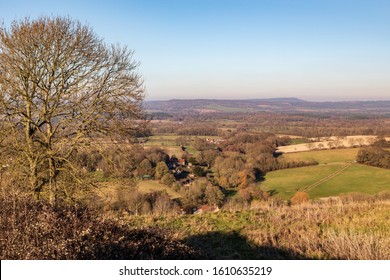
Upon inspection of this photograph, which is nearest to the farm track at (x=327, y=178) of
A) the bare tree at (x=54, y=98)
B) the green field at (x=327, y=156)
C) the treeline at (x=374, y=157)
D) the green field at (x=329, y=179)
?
the green field at (x=329, y=179)

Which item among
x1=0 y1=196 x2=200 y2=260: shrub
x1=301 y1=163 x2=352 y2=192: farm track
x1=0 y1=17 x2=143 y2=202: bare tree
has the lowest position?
x1=301 y1=163 x2=352 y2=192: farm track

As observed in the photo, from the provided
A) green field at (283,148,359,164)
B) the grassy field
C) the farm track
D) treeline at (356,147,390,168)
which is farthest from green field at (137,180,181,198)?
treeline at (356,147,390,168)

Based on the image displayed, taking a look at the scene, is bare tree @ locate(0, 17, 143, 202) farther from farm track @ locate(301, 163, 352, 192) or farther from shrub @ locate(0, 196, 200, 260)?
farm track @ locate(301, 163, 352, 192)

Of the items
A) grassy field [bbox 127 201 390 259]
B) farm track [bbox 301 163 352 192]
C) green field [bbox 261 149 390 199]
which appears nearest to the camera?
grassy field [bbox 127 201 390 259]

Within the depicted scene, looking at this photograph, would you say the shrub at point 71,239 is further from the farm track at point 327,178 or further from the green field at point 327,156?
the green field at point 327,156

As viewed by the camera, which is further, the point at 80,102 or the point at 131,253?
the point at 80,102
